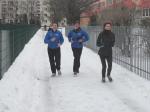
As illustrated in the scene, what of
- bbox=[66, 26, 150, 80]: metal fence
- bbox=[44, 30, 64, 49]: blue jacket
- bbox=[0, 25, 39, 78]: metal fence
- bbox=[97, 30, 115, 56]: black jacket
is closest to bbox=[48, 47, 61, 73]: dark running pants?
bbox=[44, 30, 64, 49]: blue jacket

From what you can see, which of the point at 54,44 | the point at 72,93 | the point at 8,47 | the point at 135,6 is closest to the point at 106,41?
the point at 54,44

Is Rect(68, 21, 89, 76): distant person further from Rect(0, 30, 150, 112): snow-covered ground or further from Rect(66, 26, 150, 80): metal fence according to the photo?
Rect(66, 26, 150, 80): metal fence

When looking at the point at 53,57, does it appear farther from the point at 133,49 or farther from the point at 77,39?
the point at 133,49

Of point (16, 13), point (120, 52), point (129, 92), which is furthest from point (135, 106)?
point (16, 13)

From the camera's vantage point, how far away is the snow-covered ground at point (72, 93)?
29.3 feet

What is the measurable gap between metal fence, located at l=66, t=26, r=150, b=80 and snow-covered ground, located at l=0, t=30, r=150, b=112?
1.23ft

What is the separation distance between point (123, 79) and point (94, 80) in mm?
851

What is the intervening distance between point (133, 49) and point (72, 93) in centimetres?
478

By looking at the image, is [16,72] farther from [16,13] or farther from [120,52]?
[16,13]

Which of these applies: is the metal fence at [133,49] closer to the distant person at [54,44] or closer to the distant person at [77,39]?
the distant person at [77,39]

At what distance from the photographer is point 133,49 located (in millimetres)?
15047

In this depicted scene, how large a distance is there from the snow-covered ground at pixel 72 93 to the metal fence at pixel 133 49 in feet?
1.23

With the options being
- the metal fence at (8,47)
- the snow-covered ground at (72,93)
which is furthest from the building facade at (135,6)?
the snow-covered ground at (72,93)

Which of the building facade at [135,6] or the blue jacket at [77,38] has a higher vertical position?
the building facade at [135,6]
